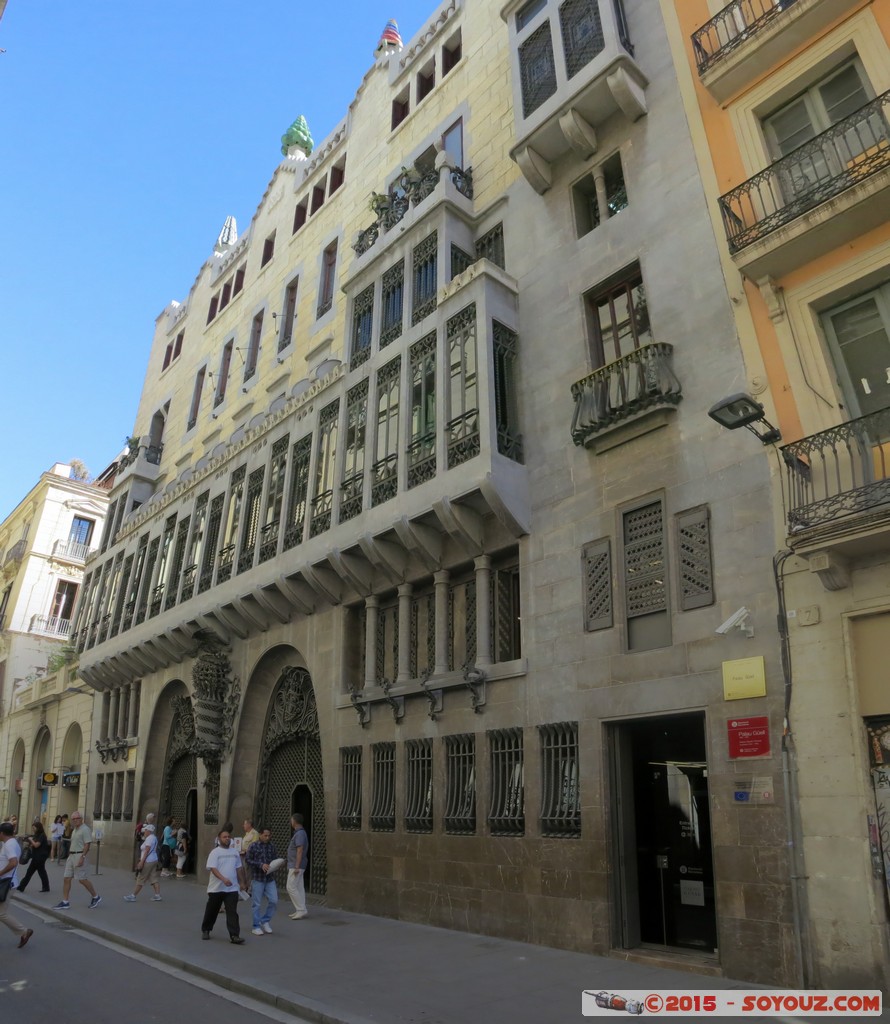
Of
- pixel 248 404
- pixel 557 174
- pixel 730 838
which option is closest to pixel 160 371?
pixel 248 404

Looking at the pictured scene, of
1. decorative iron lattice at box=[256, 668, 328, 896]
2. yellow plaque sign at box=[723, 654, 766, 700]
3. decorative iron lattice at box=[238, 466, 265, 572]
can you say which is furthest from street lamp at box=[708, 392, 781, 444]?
decorative iron lattice at box=[238, 466, 265, 572]

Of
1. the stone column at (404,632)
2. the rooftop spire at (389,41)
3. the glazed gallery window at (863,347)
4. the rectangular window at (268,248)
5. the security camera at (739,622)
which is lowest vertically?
the security camera at (739,622)

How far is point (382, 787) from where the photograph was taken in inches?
588

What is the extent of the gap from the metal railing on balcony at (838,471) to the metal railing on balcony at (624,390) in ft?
7.97

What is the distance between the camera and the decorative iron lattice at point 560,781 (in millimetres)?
11344

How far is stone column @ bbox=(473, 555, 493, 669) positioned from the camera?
13.2 metres

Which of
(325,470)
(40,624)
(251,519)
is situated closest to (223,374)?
(251,519)

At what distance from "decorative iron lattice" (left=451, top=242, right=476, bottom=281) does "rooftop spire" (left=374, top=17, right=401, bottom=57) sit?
391 inches

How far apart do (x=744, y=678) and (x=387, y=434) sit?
8775 millimetres

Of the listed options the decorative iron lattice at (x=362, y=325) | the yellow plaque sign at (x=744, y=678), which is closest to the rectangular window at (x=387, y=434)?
the decorative iron lattice at (x=362, y=325)

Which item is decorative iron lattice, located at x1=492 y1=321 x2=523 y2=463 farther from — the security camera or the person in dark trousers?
the person in dark trousers

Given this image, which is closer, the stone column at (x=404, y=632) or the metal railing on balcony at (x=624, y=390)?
the metal railing on balcony at (x=624, y=390)

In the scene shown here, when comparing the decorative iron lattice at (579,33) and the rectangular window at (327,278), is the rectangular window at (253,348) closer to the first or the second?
the rectangular window at (327,278)

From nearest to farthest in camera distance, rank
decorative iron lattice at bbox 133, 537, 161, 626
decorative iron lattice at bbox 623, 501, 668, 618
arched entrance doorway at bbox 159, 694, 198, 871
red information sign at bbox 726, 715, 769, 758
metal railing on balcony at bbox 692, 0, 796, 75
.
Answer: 1. red information sign at bbox 726, 715, 769, 758
2. decorative iron lattice at bbox 623, 501, 668, 618
3. metal railing on balcony at bbox 692, 0, 796, 75
4. arched entrance doorway at bbox 159, 694, 198, 871
5. decorative iron lattice at bbox 133, 537, 161, 626
